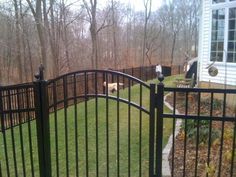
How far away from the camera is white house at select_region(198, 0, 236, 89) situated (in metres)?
8.12

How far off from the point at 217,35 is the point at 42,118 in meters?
7.22

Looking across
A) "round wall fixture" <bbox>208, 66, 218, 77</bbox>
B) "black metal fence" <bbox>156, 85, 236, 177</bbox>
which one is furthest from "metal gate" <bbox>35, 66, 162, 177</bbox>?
"round wall fixture" <bbox>208, 66, 218, 77</bbox>

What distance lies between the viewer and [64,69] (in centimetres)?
1892

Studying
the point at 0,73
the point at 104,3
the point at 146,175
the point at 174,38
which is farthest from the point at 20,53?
the point at 174,38

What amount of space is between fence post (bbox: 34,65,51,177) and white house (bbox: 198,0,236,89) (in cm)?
600

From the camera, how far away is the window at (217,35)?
27.9 ft

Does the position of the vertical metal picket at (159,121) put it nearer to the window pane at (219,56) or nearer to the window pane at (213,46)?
the window pane at (219,56)

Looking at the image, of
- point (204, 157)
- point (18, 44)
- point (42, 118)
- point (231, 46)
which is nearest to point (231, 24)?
point (231, 46)

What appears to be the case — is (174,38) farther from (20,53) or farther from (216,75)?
(216,75)

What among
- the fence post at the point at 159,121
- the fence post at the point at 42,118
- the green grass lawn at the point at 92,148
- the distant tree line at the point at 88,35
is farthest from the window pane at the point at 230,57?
the distant tree line at the point at 88,35

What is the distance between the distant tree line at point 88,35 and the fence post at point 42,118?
11.8 m

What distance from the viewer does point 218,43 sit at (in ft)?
28.4

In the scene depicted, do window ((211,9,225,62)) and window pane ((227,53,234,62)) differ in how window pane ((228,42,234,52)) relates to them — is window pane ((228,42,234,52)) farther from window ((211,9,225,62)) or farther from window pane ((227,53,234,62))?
window ((211,9,225,62))

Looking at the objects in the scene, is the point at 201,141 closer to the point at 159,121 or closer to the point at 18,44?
the point at 159,121
